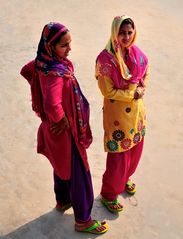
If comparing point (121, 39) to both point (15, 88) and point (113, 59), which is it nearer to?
point (113, 59)

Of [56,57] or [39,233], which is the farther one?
[39,233]

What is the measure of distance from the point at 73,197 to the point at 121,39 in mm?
1436

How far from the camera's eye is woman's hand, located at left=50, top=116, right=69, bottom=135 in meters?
3.16

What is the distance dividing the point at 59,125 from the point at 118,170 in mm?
969

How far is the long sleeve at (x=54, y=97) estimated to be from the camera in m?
2.99

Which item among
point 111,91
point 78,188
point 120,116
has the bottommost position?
point 78,188

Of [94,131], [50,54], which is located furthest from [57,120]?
[94,131]

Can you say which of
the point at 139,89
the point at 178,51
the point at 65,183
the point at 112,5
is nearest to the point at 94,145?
the point at 65,183

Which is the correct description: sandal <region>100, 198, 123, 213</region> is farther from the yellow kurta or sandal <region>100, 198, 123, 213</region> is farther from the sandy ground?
the yellow kurta

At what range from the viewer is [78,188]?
11.7 feet

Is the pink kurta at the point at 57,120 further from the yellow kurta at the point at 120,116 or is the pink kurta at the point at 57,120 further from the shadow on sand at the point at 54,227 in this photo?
the shadow on sand at the point at 54,227

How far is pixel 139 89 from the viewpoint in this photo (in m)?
3.53

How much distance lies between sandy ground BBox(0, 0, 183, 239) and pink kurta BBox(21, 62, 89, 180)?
0.84 m

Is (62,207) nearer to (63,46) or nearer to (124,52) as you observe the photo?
(124,52)
